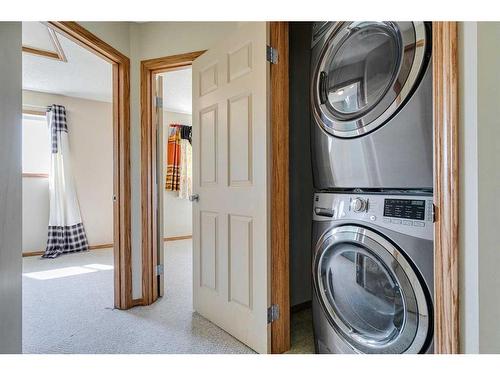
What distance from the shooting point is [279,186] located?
4.89 feet

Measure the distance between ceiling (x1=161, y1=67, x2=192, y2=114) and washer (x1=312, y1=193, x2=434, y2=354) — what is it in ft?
7.81

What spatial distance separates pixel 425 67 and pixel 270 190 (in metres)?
0.82

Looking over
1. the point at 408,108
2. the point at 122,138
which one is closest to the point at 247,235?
the point at 408,108

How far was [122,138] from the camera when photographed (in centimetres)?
208

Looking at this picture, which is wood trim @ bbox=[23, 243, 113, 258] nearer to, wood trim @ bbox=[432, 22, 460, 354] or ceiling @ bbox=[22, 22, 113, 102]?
ceiling @ bbox=[22, 22, 113, 102]

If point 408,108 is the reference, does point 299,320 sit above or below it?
below

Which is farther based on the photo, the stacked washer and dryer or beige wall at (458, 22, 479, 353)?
the stacked washer and dryer

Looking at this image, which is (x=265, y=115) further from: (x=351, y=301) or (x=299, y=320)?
(x=299, y=320)

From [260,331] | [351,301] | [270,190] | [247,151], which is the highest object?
[247,151]

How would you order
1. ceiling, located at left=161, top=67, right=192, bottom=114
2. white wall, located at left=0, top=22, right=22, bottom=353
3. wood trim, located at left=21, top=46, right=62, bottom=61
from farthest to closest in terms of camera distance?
1. ceiling, located at left=161, top=67, right=192, bottom=114
2. wood trim, located at left=21, top=46, right=62, bottom=61
3. white wall, located at left=0, top=22, right=22, bottom=353

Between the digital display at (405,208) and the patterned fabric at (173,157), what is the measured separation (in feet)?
14.0

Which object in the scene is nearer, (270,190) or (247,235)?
(270,190)

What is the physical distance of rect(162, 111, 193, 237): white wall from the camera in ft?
15.8

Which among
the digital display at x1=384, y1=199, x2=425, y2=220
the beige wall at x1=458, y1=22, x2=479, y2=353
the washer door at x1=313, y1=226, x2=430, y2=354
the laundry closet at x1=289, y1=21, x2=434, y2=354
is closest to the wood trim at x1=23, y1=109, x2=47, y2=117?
the laundry closet at x1=289, y1=21, x2=434, y2=354
